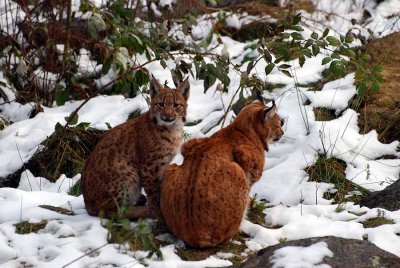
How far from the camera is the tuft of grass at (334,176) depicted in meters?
6.47

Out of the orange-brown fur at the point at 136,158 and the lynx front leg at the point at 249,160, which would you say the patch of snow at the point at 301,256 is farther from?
→ the orange-brown fur at the point at 136,158

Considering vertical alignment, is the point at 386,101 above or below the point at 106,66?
below

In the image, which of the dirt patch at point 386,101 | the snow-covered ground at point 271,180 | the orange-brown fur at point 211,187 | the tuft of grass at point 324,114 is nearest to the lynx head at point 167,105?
the orange-brown fur at point 211,187

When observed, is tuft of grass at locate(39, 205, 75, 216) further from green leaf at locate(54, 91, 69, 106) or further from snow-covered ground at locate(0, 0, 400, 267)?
green leaf at locate(54, 91, 69, 106)

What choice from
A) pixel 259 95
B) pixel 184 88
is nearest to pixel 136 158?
pixel 184 88

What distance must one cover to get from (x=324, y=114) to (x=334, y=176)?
110 centimetres

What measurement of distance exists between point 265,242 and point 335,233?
519mm

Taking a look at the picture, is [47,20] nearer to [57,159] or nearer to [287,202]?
[57,159]

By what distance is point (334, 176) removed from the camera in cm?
678

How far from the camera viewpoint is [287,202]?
21.3ft

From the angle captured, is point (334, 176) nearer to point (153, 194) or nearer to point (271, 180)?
point (271, 180)

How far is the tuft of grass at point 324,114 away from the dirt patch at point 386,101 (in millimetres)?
294

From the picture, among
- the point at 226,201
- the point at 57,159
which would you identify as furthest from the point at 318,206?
the point at 57,159

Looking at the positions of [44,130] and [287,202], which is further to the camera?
[44,130]
